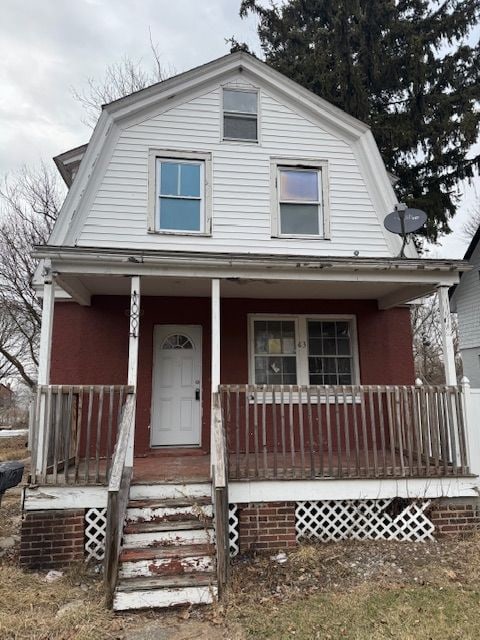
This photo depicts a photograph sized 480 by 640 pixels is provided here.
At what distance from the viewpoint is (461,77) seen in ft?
45.8

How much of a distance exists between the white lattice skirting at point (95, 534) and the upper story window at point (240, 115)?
6446 mm

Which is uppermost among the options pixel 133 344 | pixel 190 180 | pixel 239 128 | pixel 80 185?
pixel 239 128

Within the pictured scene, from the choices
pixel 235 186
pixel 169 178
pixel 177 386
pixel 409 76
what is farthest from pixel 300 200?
pixel 409 76

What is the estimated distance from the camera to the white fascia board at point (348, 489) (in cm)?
520

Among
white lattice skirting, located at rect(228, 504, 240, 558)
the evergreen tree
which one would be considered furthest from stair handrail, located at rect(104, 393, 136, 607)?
the evergreen tree

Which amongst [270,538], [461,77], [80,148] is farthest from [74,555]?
[461,77]

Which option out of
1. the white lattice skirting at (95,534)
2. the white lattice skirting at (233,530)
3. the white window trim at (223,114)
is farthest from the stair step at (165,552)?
the white window trim at (223,114)

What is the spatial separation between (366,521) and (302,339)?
131 inches

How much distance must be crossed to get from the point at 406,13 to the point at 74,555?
17832 mm

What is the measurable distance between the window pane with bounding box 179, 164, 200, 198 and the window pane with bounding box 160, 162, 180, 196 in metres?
0.11

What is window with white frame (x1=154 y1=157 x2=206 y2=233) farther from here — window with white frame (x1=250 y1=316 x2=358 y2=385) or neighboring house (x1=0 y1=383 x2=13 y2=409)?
neighboring house (x1=0 y1=383 x2=13 y2=409)

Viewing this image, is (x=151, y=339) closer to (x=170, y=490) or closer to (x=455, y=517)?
(x=170, y=490)

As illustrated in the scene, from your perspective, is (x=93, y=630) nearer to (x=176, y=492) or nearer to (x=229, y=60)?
(x=176, y=492)

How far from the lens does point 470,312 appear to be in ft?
52.5
